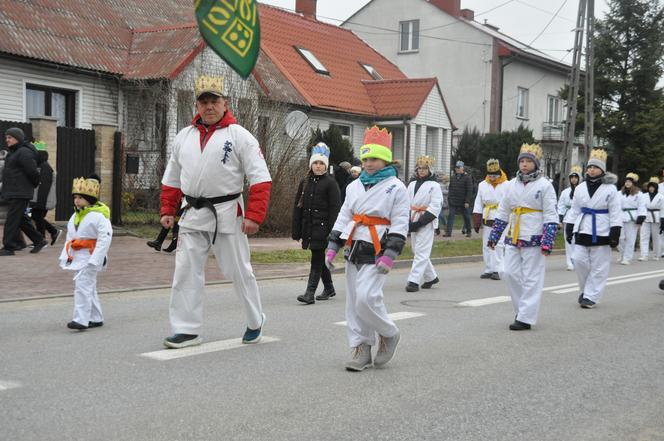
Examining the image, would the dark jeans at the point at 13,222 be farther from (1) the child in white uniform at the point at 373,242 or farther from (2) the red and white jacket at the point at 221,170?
(1) the child in white uniform at the point at 373,242

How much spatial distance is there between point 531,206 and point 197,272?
3977 mm

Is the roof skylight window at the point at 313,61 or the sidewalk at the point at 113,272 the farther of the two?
the roof skylight window at the point at 313,61

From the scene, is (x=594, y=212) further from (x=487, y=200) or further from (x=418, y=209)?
(x=487, y=200)

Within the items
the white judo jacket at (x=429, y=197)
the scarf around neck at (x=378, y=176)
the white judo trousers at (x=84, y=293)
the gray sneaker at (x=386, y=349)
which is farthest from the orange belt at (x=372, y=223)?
the white judo jacket at (x=429, y=197)

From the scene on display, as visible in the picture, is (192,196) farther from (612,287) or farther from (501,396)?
(612,287)

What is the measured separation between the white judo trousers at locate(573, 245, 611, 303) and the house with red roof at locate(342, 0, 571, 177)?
31.4m

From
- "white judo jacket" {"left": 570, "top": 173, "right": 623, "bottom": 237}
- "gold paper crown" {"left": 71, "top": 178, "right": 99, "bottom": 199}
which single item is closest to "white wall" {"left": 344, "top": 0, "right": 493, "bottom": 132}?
"white judo jacket" {"left": 570, "top": 173, "right": 623, "bottom": 237}

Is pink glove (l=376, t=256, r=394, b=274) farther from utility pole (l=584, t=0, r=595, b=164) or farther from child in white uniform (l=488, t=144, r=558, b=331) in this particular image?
utility pole (l=584, t=0, r=595, b=164)

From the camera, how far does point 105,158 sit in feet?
64.3

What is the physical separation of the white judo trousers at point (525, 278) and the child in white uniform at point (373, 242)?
2600mm

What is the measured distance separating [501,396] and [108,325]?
4190 mm

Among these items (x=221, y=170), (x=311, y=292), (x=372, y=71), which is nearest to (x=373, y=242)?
(x=221, y=170)

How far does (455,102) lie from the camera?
4275 cm

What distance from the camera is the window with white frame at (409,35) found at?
44031 millimetres
